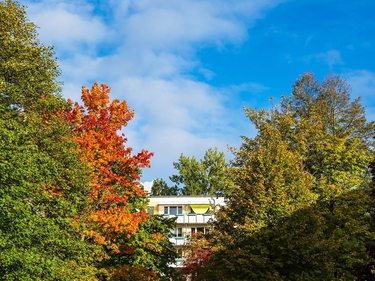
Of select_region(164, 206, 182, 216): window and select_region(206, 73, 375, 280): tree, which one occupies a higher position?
select_region(164, 206, 182, 216): window

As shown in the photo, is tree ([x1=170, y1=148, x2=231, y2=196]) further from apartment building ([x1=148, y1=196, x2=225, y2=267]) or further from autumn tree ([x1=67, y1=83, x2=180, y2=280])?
autumn tree ([x1=67, y1=83, x2=180, y2=280])

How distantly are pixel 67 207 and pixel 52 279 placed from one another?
363 cm

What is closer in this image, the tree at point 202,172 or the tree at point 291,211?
Result: the tree at point 291,211

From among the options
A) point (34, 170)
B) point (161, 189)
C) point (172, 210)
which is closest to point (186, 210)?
point (172, 210)

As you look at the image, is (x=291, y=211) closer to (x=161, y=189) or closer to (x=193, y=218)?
(x=193, y=218)

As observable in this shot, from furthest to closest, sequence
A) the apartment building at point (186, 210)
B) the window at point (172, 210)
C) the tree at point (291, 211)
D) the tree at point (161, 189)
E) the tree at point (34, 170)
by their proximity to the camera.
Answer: the tree at point (161, 189) < the window at point (172, 210) < the apartment building at point (186, 210) < the tree at point (291, 211) < the tree at point (34, 170)

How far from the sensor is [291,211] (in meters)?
30.9

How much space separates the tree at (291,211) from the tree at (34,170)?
29.3ft

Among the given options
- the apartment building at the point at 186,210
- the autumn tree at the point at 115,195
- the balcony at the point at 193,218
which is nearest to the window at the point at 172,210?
the apartment building at the point at 186,210

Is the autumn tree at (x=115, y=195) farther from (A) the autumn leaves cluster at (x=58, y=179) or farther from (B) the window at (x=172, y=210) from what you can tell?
(B) the window at (x=172, y=210)

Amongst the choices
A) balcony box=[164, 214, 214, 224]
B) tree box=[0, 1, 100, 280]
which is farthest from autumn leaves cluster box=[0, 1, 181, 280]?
balcony box=[164, 214, 214, 224]

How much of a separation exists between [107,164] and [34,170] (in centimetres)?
856

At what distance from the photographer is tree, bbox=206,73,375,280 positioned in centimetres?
2920

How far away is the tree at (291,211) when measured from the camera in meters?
29.2
